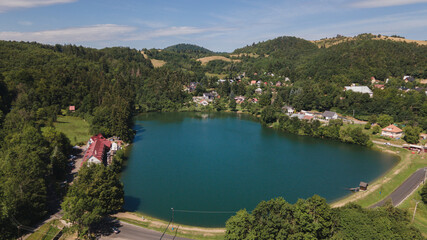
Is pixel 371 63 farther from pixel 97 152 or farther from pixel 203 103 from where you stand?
pixel 97 152

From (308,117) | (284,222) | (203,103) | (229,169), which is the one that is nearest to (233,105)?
(203,103)

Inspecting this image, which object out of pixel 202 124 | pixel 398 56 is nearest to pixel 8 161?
pixel 202 124

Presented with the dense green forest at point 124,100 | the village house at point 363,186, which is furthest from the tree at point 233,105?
the village house at point 363,186

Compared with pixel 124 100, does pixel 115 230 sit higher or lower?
lower

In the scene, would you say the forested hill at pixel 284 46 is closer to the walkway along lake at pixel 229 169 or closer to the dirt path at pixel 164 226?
the walkway along lake at pixel 229 169

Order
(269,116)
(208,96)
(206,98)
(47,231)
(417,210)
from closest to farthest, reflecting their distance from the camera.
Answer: (47,231) → (417,210) → (269,116) → (206,98) → (208,96)

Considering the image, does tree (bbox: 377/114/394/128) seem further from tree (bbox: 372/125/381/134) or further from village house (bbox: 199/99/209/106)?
village house (bbox: 199/99/209/106)

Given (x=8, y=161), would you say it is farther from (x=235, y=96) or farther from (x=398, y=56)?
(x=398, y=56)
